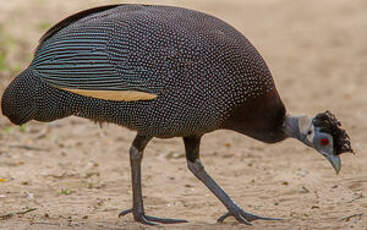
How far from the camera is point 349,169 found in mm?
5855

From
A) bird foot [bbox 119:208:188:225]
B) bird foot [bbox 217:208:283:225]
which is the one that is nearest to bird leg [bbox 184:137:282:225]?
bird foot [bbox 217:208:283:225]

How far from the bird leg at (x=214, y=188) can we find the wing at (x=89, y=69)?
0.72 meters

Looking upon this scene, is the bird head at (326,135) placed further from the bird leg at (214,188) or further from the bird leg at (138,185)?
the bird leg at (138,185)

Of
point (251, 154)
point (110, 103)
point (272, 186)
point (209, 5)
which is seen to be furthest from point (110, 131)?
point (209, 5)

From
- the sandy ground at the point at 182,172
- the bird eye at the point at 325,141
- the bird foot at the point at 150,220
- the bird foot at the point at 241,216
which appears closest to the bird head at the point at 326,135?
the bird eye at the point at 325,141

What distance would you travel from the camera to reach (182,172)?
604 cm

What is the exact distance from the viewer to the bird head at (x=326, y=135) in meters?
4.39

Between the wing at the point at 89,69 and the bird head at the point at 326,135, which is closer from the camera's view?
the wing at the point at 89,69

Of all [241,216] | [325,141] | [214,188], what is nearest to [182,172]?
[214,188]

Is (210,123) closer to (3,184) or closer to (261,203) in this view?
(261,203)

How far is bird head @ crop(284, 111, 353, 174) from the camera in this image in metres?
4.39

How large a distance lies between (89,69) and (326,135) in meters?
1.56

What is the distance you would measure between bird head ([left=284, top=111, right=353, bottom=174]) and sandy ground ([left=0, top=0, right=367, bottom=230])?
1.46 ft

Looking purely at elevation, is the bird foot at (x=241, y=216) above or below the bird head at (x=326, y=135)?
below
